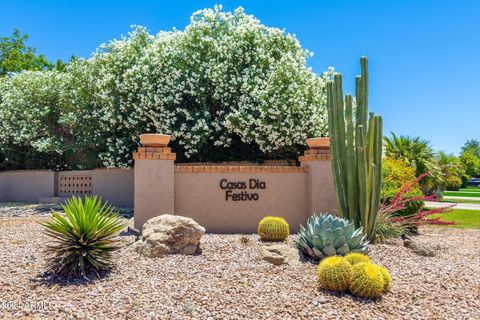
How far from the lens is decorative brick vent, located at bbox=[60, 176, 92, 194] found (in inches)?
785

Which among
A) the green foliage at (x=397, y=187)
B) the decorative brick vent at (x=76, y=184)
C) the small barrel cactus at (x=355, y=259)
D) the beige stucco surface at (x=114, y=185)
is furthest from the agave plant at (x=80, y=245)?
the decorative brick vent at (x=76, y=184)

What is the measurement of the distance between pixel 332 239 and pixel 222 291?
7.36 feet

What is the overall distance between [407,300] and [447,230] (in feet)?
29.4

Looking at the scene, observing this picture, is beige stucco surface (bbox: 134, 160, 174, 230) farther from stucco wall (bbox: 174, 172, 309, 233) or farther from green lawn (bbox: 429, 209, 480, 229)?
green lawn (bbox: 429, 209, 480, 229)

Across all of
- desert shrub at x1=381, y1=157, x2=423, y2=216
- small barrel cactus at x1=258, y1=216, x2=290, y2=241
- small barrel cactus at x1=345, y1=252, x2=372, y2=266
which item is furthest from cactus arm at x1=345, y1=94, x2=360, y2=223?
small barrel cactus at x1=345, y1=252, x2=372, y2=266

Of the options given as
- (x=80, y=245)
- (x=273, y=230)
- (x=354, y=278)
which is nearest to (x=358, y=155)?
(x=273, y=230)

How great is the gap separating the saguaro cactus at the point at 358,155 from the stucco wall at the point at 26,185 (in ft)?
52.9

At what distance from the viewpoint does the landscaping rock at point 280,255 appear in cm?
677

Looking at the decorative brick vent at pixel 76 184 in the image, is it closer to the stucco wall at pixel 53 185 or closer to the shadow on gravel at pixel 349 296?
the stucco wall at pixel 53 185

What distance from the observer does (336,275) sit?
5.50 meters

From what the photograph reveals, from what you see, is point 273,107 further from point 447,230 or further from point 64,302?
point 64,302

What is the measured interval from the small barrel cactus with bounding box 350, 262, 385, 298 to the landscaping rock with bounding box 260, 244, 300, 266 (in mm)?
1462

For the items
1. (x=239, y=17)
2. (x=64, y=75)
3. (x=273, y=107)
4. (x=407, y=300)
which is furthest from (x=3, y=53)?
(x=407, y=300)

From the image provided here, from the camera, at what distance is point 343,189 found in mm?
8789
